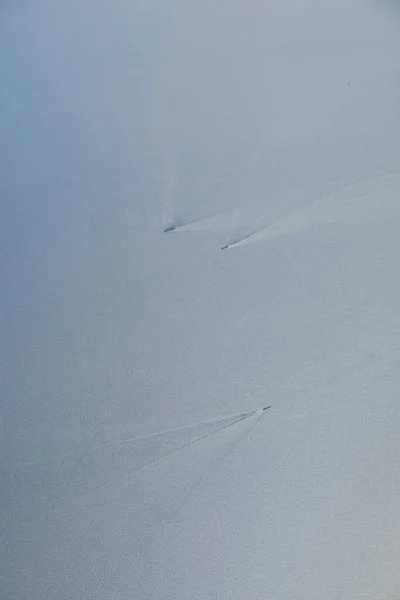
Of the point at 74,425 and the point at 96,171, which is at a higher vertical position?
the point at 96,171

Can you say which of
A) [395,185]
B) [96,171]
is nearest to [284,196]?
[395,185]

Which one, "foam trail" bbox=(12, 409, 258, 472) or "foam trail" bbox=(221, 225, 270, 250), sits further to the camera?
"foam trail" bbox=(221, 225, 270, 250)

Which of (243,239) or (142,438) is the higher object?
(243,239)

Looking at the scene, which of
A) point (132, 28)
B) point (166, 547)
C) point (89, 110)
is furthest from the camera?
point (132, 28)

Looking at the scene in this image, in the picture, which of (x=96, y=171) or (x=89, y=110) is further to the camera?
(x=89, y=110)

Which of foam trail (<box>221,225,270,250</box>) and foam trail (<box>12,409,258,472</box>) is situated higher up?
foam trail (<box>221,225,270,250</box>)

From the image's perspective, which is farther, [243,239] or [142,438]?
[243,239]

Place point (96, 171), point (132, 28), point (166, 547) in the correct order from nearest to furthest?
1. point (166, 547)
2. point (96, 171)
3. point (132, 28)

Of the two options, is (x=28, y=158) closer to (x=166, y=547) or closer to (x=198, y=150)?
(x=198, y=150)

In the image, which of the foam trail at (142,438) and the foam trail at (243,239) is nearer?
the foam trail at (142,438)

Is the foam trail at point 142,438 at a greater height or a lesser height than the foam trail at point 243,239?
lesser

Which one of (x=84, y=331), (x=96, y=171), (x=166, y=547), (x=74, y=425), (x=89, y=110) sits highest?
(x=89, y=110)
